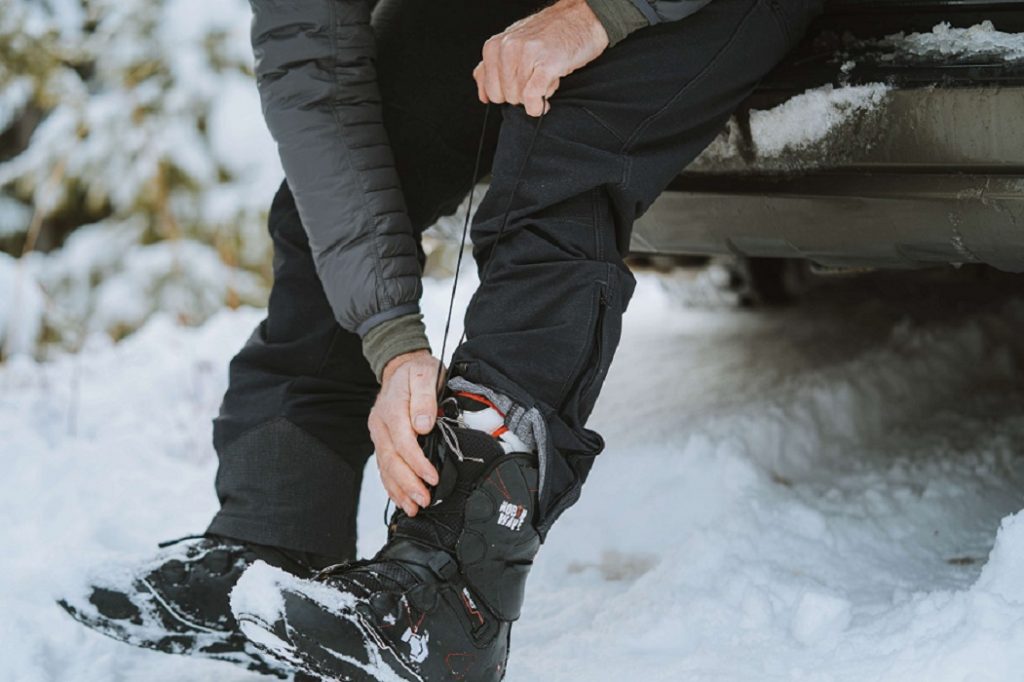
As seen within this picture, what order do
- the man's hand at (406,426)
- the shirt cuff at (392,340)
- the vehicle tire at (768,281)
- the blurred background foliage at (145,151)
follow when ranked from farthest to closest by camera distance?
the blurred background foliage at (145,151) < the vehicle tire at (768,281) < the shirt cuff at (392,340) < the man's hand at (406,426)

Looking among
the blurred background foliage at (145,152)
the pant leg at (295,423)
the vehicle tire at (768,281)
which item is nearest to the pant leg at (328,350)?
the pant leg at (295,423)

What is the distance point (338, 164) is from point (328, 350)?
1.12ft

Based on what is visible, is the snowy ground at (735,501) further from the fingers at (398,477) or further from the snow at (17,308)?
the snow at (17,308)

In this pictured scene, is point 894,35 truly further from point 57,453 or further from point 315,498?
point 57,453

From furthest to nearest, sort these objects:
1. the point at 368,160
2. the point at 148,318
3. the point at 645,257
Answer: the point at 148,318, the point at 645,257, the point at 368,160

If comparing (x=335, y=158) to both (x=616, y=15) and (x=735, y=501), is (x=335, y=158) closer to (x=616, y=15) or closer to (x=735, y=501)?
(x=616, y=15)

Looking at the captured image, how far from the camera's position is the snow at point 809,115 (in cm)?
172

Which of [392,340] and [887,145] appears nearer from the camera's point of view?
[392,340]

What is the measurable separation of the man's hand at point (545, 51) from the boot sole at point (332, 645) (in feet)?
2.50

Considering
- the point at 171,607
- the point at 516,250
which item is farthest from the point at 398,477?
the point at 171,607

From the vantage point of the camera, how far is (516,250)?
151 cm

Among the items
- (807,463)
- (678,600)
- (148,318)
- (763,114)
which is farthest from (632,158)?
(148,318)

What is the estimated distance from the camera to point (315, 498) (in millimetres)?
1766

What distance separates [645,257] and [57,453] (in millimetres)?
1662
